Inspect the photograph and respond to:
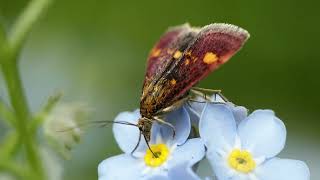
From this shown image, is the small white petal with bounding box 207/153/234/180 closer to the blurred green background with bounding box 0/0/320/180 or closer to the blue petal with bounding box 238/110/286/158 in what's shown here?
the blue petal with bounding box 238/110/286/158

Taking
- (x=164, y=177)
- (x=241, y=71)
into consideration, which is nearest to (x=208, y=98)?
(x=164, y=177)

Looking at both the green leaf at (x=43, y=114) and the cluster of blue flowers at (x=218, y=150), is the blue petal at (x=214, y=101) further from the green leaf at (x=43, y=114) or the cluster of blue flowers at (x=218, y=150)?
the green leaf at (x=43, y=114)

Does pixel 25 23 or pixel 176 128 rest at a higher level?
pixel 25 23

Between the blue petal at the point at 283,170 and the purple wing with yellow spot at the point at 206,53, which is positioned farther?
the purple wing with yellow spot at the point at 206,53

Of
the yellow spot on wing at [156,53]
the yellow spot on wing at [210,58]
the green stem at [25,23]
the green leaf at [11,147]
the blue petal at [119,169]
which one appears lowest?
the green leaf at [11,147]

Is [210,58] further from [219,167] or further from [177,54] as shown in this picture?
[219,167]

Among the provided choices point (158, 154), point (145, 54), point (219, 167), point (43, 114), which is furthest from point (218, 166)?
point (145, 54)

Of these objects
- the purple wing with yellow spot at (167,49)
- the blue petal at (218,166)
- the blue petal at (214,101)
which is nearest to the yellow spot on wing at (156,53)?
the purple wing with yellow spot at (167,49)
